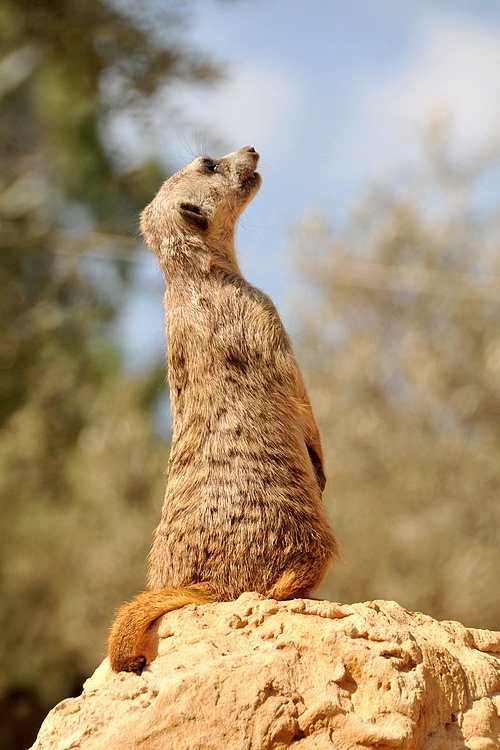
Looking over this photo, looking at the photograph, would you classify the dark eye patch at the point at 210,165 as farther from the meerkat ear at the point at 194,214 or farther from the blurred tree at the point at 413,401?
the blurred tree at the point at 413,401

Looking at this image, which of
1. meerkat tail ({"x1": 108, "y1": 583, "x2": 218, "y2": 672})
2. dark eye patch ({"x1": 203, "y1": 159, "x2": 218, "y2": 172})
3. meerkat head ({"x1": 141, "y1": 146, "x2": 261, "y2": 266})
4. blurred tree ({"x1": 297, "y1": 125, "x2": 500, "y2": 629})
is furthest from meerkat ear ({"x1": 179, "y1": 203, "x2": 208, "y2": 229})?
blurred tree ({"x1": 297, "y1": 125, "x2": 500, "y2": 629})

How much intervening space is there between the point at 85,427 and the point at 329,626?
15.7 metres

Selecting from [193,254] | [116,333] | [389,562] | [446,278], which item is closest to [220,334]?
[193,254]

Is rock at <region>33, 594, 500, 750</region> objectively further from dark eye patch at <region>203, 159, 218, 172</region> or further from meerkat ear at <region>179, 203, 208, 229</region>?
dark eye patch at <region>203, 159, 218, 172</region>

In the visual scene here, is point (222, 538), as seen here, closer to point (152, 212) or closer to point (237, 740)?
point (237, 740)

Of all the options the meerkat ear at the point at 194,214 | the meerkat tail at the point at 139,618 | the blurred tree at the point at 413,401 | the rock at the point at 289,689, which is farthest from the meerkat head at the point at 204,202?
the blurred tree at the point at 413,401

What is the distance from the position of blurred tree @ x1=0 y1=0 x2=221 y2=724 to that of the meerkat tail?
11.2m

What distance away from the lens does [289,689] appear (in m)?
3.49

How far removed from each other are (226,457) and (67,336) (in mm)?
14992

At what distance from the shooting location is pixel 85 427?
1902cm

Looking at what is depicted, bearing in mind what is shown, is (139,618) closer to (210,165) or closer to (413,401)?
(210,165)

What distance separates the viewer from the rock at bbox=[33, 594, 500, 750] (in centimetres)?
342

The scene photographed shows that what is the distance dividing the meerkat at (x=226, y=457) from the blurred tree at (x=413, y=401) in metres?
9.99

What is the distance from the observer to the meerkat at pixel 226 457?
4035 millimetres
